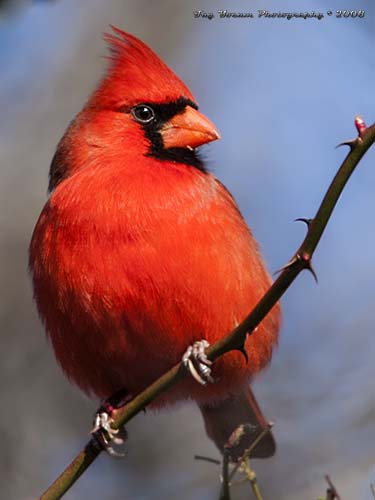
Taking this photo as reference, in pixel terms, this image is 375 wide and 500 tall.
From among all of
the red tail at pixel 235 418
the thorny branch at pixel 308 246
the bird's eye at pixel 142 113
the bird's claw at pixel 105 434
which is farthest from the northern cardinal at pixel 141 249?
the thorny branch at pixel 308 246

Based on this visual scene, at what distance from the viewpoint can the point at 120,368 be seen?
3.78 m

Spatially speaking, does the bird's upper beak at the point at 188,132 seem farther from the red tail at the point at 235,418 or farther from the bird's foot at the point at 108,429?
the red tail at the point at 235,418

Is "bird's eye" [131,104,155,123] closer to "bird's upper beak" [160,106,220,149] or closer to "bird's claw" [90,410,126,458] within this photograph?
"bird's upper beak" [160,106,220,149]

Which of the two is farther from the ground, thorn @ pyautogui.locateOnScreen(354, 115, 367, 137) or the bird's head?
the bird's head

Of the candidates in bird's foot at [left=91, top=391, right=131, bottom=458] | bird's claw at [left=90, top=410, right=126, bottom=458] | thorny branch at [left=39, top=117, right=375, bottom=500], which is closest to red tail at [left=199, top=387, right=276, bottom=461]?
bird's foot at [left=91, top=391, right=131, bottom=458]

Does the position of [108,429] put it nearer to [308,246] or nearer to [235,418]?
[235,418]

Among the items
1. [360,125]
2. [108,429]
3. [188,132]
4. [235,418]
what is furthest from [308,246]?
[235,418]

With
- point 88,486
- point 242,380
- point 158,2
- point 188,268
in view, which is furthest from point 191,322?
point 158,2

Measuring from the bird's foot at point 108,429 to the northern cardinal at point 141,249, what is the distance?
0.13 feet

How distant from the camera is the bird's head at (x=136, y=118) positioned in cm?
396

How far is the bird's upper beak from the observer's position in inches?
156

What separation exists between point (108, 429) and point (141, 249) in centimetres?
59

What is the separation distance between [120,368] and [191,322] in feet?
1.18

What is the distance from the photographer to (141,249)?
3.50 metres
